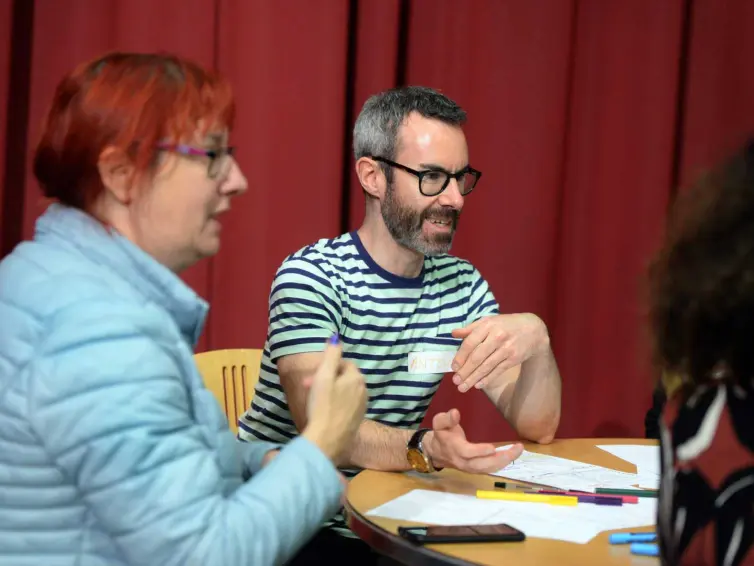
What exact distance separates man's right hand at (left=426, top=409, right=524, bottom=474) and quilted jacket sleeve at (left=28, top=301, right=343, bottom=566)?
542 mm

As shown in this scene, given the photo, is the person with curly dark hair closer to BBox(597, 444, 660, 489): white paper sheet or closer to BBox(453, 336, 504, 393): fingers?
BBox(597, 444, 660, 489): white paper sheet

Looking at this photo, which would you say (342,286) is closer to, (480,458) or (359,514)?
(480,458)

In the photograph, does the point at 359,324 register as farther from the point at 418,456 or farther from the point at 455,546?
the point at 455,546

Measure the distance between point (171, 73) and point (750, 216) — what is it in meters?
0.75

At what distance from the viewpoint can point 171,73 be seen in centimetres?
117

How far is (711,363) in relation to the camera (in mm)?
938

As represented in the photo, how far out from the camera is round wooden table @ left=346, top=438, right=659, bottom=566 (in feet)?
3.77

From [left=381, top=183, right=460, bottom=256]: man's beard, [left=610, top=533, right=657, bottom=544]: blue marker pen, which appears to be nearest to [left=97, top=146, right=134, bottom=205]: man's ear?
[left=610, top=533, right=657, bottom=544]: blue marker pen

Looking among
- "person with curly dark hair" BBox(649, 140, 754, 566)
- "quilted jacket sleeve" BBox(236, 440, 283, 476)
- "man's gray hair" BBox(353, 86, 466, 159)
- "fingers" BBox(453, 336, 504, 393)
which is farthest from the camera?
"man's gray hair" BBox(353, 86, 466, 159)

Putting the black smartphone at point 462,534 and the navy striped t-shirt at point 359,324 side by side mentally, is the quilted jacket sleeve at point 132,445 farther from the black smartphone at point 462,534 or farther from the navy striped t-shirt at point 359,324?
the navy striped t-shirt at point 359,324

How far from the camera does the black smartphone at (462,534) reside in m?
1.18

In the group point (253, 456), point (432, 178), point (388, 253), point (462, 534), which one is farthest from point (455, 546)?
point (432, 178)

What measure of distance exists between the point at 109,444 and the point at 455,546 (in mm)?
493

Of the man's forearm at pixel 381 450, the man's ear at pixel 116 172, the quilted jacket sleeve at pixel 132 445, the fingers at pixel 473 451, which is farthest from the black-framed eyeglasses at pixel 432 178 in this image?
the quilted jacket sleeve at pixel 132 445
